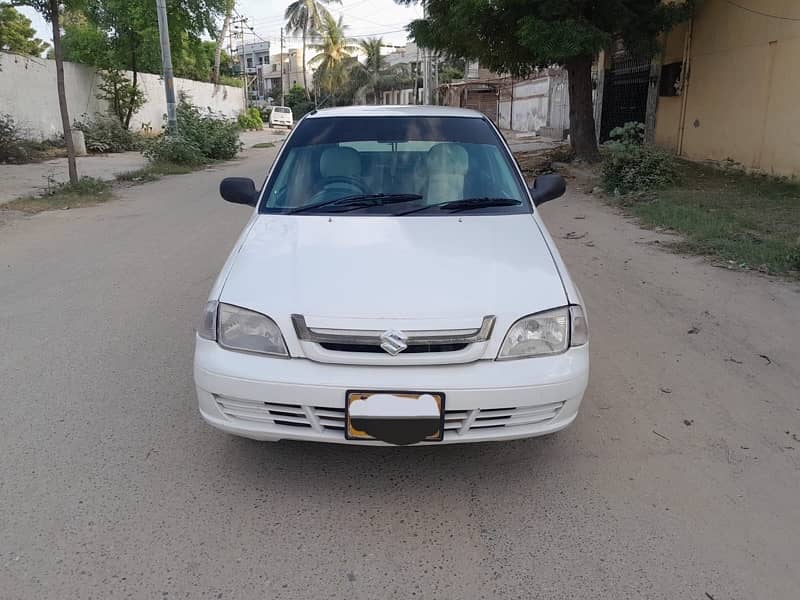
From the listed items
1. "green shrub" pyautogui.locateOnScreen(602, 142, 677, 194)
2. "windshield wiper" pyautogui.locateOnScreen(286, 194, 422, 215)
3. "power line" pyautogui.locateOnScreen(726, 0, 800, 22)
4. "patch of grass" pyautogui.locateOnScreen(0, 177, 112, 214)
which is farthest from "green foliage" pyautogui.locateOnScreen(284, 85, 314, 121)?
"windshield wiper" pyautogui.locateOnScreen(286, 194, 422, 215)

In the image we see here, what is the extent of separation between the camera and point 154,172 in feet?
52.2

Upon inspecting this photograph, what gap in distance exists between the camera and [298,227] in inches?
139

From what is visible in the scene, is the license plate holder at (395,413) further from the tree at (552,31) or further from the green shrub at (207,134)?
the green shrub at (207,134)

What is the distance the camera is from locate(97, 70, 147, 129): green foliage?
23.9 metres

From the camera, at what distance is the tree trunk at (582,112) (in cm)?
1440

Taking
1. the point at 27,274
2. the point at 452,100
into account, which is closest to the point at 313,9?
the point at 452,100

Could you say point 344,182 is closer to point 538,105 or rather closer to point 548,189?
point 548,189

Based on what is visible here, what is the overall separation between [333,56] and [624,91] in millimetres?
41951

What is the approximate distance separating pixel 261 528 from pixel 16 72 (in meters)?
21.5

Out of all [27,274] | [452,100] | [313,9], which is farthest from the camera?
[313,9]

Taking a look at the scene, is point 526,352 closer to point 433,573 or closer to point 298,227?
point 433,573

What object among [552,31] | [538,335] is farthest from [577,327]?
[552,31]

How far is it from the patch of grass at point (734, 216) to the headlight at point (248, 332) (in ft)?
17.4

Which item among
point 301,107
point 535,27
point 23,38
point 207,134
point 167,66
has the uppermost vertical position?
point 23,38
